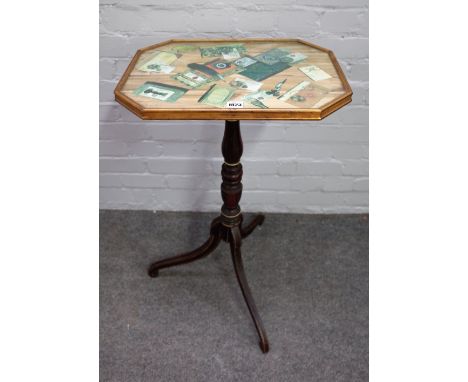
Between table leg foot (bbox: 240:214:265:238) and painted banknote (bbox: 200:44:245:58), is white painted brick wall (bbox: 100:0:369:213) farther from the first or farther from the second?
painted banknote (bbox: 200:44:245:58)

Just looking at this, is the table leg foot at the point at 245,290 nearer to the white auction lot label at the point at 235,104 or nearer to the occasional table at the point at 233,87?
the occasional table at the point at 233,87

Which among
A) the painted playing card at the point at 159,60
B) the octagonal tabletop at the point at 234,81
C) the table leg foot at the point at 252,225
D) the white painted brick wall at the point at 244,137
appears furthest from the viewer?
the table leg foot at the point at 252,225

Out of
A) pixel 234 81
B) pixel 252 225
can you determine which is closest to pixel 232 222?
pixel 252 225

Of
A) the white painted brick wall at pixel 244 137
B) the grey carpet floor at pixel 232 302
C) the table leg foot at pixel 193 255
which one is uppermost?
the white painted brick wall at pixel 244 137

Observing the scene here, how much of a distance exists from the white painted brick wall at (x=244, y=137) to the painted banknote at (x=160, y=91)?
0.51m

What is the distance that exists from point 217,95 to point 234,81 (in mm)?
104

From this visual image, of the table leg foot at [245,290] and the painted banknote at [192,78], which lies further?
the table leg foot at [245,290]

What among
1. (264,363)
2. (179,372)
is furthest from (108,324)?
(264,363)

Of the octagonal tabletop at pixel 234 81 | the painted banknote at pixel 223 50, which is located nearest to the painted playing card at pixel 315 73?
the octagonal tabletop at pixel 234 81

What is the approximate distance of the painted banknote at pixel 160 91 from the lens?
1375mm

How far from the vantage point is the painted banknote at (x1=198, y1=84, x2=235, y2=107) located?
52.6 inches

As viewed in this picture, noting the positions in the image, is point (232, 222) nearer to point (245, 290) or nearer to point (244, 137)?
point (245, 290)

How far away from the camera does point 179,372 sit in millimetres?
1688

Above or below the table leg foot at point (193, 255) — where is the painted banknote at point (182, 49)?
above
